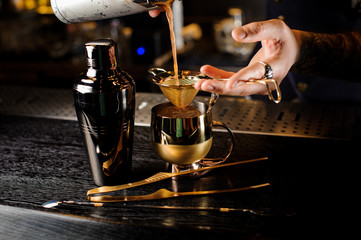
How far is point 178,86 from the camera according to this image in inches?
41.7

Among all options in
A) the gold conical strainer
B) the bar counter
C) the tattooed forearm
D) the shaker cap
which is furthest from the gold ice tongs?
the tattooed forearm

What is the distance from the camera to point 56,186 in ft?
3.52

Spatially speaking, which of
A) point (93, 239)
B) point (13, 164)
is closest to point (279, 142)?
point (93, 239)

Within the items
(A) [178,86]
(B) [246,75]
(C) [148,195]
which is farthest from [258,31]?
(C) [148,195]

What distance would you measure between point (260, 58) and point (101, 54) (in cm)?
58

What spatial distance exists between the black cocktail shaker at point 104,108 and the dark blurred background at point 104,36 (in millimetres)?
2346

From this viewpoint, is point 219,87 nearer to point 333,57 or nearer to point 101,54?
point 101,54

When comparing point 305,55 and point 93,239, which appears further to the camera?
point 305,55

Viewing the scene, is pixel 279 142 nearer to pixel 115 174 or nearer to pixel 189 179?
pixel 189 179

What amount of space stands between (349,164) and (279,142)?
25cm

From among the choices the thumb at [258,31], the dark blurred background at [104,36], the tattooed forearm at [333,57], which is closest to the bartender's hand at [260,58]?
the thumb at [258,31]

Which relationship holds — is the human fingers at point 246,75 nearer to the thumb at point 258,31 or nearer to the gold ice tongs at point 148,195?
the thumb at point 258,31

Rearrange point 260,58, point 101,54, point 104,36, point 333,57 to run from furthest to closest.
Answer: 1. point 104,36
2. point 333,57
3. point 260,58
4. point 101,54

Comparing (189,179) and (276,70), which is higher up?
(276,70)
